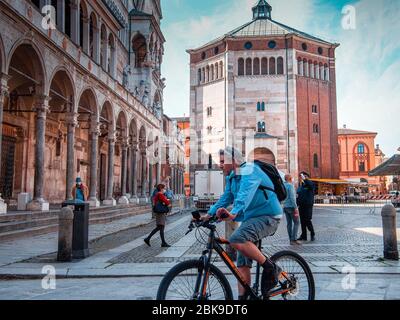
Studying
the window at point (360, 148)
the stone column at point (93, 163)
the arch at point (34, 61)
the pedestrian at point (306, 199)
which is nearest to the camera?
the pedestrian at point (306, 199)

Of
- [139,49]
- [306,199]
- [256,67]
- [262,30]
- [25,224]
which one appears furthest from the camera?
[262,30]

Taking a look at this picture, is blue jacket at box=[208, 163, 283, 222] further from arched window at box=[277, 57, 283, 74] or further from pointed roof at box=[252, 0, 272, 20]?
pointed roof at box=[252, 0, 272, 20]

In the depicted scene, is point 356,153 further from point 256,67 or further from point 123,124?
point 123,124

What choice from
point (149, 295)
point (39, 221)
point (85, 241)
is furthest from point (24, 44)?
point (149, 295)

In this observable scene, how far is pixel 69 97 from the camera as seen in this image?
719 inches

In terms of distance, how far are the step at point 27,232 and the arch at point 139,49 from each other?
77.5 ft

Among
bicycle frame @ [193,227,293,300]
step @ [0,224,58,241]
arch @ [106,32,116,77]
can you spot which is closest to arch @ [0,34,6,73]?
step @ [0,224,58,241]

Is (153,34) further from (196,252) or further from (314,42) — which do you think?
(196,252)

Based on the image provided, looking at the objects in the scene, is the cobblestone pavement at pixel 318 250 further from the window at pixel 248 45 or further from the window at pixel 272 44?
the window at pixel 248 45

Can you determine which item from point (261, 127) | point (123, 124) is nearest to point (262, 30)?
point (261, 127)

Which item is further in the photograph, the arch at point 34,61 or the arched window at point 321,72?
the arched window at point 321,72

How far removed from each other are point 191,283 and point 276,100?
1950 inches

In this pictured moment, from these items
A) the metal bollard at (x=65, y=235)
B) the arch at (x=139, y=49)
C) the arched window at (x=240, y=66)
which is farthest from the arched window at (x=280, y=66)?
the metal bollard at (x=65, y=235)

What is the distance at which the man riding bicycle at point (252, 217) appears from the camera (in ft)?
13.2
